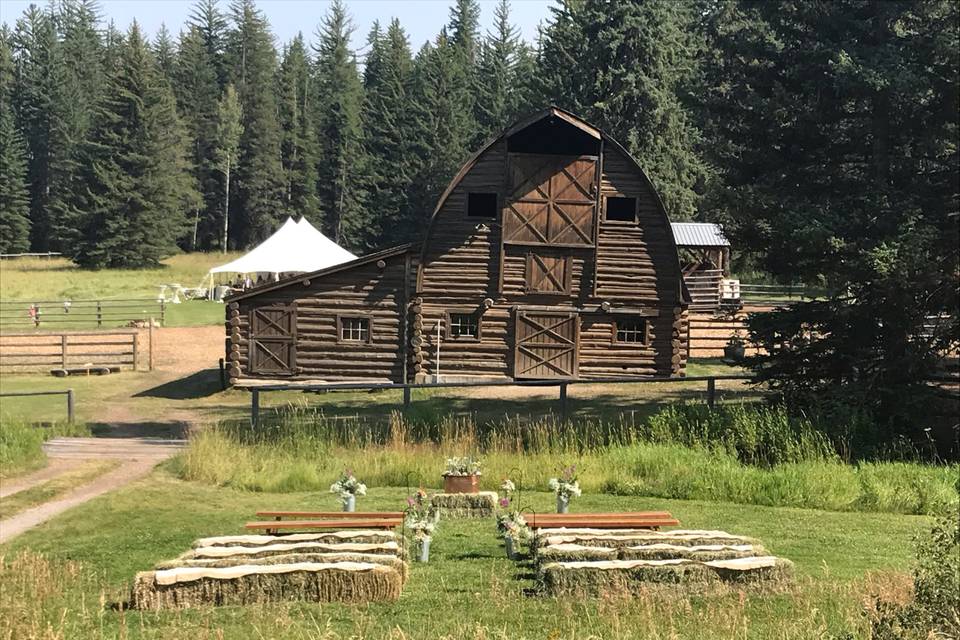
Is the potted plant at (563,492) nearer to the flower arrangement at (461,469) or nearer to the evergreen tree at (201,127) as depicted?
the flower arrangement at (461,469)

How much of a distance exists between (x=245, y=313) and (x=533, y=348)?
343 inches

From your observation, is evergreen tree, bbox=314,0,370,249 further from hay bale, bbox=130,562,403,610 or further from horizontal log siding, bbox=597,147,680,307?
hay bale, bbox=130,562,403,610

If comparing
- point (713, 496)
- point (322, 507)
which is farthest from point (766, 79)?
point (322, 507)

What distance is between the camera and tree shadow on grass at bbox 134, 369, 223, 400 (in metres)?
27.3

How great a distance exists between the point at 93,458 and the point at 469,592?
11.1m

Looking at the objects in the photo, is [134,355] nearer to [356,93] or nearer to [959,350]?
[959,350]

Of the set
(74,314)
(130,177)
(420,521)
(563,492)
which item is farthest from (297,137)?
(420,521)

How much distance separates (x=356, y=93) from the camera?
96.7 meters

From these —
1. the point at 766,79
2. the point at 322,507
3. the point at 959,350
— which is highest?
the point at 766,79

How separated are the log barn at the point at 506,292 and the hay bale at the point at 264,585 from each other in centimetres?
1957

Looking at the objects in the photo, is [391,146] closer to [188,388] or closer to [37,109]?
[37,109]

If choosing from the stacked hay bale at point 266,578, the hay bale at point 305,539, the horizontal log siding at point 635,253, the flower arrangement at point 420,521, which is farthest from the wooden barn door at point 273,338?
the stacked hay bale at point 266,578

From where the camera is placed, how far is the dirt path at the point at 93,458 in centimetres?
1313

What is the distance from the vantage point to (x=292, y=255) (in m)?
37.5
